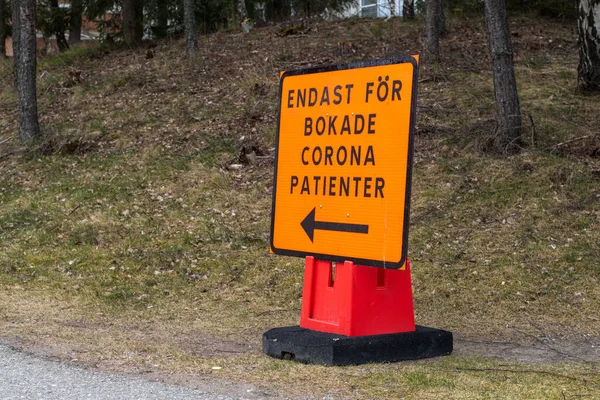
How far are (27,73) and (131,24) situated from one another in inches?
299

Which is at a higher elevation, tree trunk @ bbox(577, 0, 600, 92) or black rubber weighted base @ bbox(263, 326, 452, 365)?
tree trunk @ bbox(577, 0, 600, 92)

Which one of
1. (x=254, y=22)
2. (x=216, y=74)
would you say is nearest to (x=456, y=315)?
(x=216, y=74)

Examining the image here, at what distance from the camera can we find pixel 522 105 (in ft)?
45.2

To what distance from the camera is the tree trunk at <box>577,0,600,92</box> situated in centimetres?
1363

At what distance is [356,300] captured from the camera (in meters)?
6.04

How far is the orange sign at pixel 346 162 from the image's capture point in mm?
5848

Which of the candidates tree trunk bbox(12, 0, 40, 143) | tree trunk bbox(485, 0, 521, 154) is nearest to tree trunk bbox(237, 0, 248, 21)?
tree trunk bbox(12, 0, 40, 143)

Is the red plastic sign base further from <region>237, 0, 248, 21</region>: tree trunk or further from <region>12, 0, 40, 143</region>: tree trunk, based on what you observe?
<region>237, 0, 248, 21</region>: tree trunk

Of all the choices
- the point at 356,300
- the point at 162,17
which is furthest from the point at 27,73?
the point at 356,300

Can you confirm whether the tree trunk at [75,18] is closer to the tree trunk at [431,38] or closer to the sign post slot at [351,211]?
the tree trunk at [431,38]

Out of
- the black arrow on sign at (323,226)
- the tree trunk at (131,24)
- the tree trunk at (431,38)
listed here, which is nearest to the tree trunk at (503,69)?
the tree trunk at (431,38)

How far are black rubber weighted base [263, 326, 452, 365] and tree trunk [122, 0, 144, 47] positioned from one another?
17.2 meters

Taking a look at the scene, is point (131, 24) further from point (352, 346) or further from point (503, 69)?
point (352, 346)

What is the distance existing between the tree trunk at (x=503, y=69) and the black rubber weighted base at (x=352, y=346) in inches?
244
